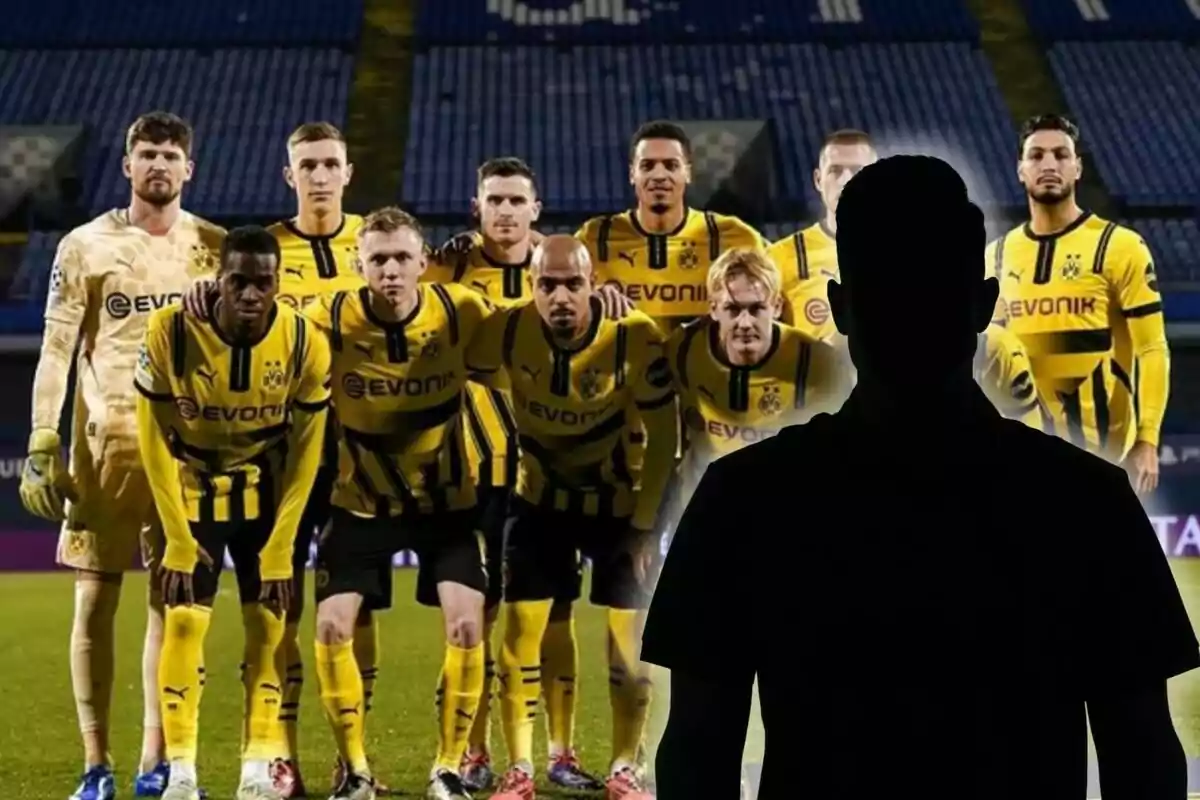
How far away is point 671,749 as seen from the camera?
1.00m

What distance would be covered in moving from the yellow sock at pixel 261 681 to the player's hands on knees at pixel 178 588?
0.15m

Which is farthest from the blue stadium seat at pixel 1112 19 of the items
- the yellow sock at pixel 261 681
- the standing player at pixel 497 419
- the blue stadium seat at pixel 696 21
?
the yellow sock at pixel 261 681

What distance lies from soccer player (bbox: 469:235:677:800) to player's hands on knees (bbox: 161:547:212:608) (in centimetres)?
82

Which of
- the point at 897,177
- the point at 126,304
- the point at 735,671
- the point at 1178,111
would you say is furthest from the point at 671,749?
the point at 1178,111

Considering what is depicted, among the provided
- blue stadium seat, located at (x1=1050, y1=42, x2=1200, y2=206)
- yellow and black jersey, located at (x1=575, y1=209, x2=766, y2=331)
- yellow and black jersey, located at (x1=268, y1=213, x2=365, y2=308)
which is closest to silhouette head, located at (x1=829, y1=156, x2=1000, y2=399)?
yellow and black jersey, located at (x1=268, y1=213, x2=365, y2=308)

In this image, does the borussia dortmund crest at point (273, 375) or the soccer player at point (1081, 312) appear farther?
the soccer player at point (1081, 312)

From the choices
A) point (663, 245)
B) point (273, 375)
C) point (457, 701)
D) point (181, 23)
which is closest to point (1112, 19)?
point (181, 23)

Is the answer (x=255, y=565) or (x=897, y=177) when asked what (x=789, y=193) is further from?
(x=897, y=177)

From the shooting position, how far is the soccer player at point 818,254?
4852mm

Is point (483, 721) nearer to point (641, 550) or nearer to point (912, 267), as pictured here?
point (641, 550)

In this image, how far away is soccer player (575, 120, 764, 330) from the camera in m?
4.92

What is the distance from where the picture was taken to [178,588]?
4234 millimetres

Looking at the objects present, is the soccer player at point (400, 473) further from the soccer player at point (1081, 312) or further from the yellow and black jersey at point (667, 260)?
the soccer player at point (1081, 312)

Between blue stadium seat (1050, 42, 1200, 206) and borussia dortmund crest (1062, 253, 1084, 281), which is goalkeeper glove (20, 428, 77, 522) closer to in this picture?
borussia dortmund crest (1062, 253, 1084, 281)
